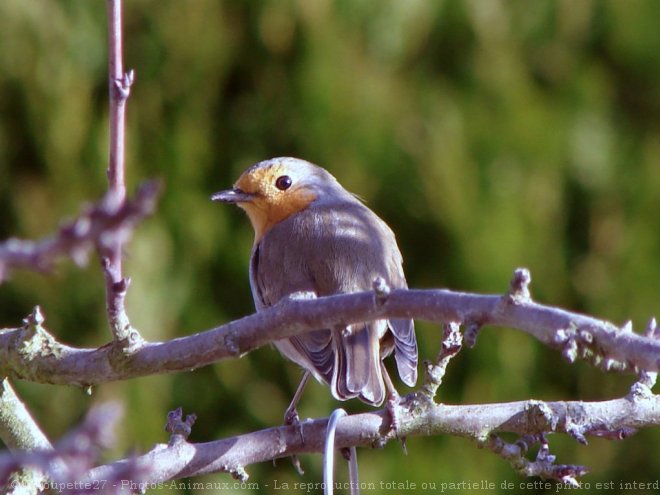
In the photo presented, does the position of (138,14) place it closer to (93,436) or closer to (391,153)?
(391,153)

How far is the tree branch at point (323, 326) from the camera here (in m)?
1.14

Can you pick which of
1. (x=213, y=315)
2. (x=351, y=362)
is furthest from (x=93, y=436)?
(x=213, y=315)

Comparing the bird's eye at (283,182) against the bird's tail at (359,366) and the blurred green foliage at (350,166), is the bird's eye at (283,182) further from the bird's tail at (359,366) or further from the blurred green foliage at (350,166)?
the bird's tail at (359,366)

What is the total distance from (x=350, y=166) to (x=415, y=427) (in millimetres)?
2153

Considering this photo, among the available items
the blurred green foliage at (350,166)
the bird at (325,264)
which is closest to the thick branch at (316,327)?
the bird at (325,264)

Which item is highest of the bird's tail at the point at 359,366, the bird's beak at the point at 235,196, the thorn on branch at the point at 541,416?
the bird's beak at the point at 235,196

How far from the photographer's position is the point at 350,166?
4031mm

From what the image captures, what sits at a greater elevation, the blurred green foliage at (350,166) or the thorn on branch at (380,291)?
the blurred green foliage at (350,166)

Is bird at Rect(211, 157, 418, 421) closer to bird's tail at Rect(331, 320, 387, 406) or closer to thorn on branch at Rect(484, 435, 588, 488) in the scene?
bird's tail at Rect(331, 320, 387, 406)

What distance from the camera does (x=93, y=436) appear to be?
750mm

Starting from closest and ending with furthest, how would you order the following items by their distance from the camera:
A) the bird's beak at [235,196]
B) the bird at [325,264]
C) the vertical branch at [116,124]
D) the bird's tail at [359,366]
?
the vertical branch at [116,124]
the bird's tail at [359,366]
the bird at [325,264]
the bird's beak at [235,196]

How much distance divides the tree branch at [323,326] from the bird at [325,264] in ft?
2.67

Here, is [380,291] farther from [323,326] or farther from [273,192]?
[273,192]

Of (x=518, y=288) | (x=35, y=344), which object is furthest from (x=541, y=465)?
(x=35, y=344)
